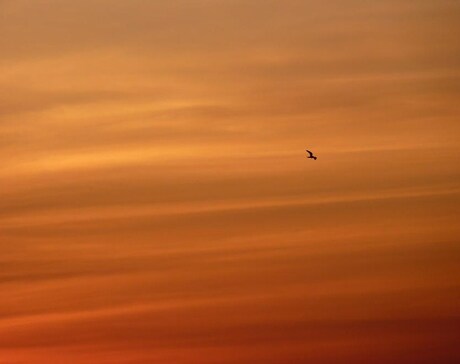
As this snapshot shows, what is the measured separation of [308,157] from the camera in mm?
68812
